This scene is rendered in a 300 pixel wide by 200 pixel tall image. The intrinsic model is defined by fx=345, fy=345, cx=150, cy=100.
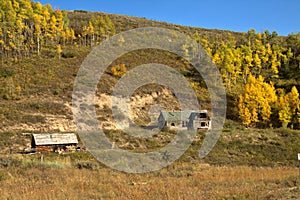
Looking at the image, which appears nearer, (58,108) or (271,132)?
(271,132)

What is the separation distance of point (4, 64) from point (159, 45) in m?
51.7

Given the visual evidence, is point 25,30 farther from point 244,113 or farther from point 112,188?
point 112,188

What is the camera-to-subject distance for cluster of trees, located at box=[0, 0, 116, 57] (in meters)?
79.8

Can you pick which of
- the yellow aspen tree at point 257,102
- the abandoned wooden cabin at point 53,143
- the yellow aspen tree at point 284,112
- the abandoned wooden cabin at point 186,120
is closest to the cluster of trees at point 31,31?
the abandoned wooden cabin at point 186,120

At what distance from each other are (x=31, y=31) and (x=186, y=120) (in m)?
51.5

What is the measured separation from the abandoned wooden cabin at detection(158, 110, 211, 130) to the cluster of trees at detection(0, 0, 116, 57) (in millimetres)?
34697

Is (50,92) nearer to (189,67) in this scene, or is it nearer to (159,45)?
(189,67)

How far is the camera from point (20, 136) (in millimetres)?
42594

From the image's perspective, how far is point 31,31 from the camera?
8838 centimetres

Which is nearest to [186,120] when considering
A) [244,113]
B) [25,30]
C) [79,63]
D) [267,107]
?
[244,113]

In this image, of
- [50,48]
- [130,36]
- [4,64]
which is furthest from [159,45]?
[4,64]

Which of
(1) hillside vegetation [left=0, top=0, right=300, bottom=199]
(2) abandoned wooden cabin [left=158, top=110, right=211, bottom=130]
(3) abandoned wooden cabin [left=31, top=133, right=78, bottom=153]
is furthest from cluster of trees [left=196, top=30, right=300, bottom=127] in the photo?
(3) abandoned wooden cabin [left=31, top=133, right=78, bottom=153]

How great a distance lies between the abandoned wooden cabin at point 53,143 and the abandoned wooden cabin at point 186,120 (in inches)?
881

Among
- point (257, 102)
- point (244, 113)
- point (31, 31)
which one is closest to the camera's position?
point (244, 113)
